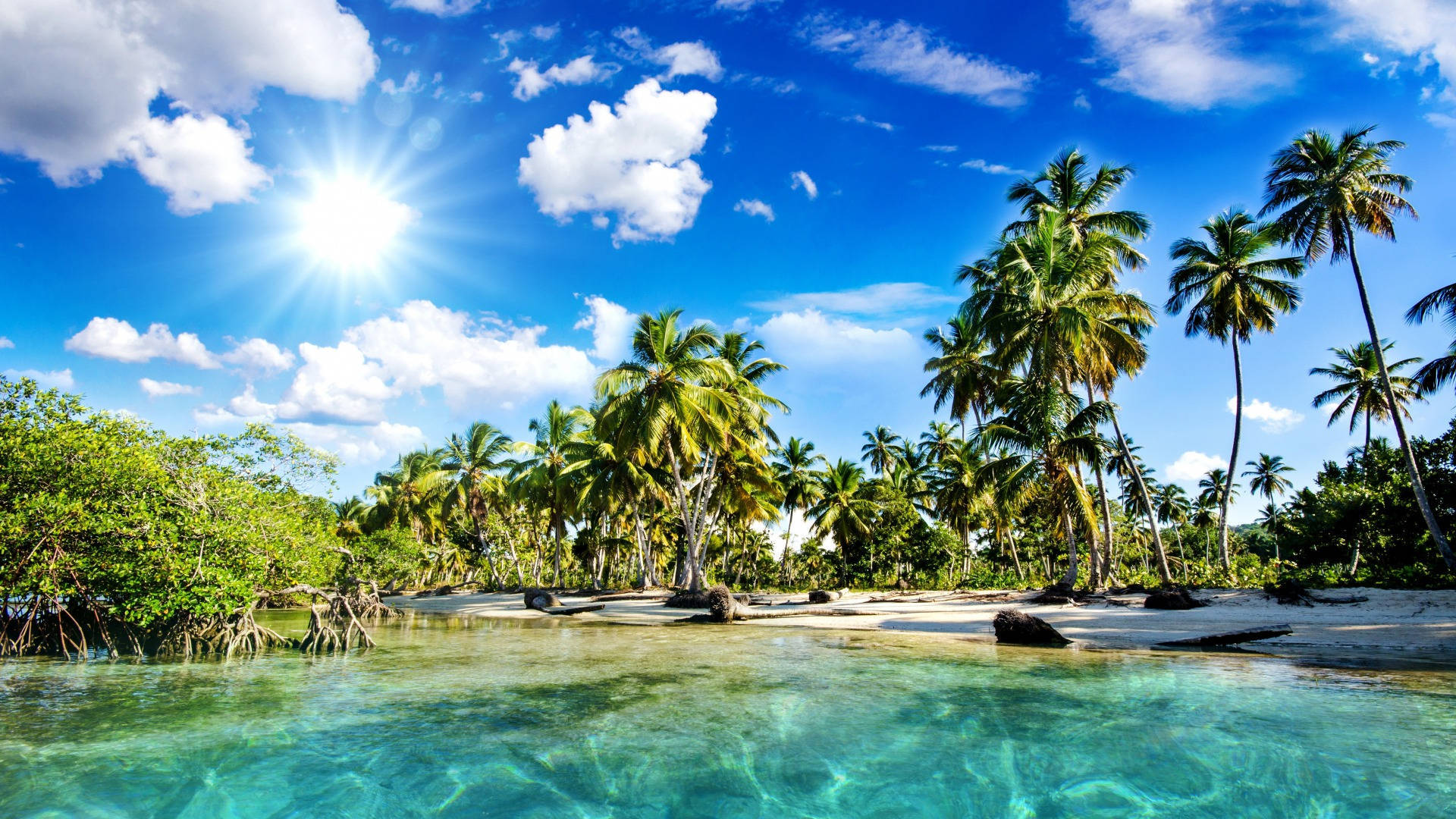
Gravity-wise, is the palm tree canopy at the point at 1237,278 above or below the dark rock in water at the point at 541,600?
above

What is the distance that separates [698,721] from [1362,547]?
28.3 metres

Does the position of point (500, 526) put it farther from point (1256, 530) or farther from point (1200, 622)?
point (1256, 530)

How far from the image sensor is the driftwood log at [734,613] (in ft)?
66.3

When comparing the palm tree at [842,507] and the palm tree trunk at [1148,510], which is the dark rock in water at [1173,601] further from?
the palm tree at [842,507]

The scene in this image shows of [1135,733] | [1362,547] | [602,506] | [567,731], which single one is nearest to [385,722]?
[567,731]

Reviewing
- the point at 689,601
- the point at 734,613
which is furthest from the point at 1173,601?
the point at 689,601

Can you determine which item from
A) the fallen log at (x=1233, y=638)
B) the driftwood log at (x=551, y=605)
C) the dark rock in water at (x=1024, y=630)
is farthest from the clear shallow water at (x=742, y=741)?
the driftwood log at (x=551, y=605)

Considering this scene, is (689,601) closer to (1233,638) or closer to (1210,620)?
(1210,620)

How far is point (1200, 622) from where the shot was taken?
14.1m

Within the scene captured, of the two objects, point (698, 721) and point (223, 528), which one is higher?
point (223, 528)

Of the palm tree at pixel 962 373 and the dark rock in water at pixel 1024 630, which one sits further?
the palm tree at pixel 962 373

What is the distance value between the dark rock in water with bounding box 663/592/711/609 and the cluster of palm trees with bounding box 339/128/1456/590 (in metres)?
2.04

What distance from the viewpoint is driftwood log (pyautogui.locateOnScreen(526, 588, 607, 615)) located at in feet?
82.9

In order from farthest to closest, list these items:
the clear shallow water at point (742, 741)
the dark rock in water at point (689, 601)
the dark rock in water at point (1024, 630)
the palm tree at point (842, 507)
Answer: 1. the palm tree at point (842, 507)
2. the dark rock in water at point (689, 601)
3. the dark rock in water at point (1024, 630)
4. the clear shallow water at point (742, 741)
